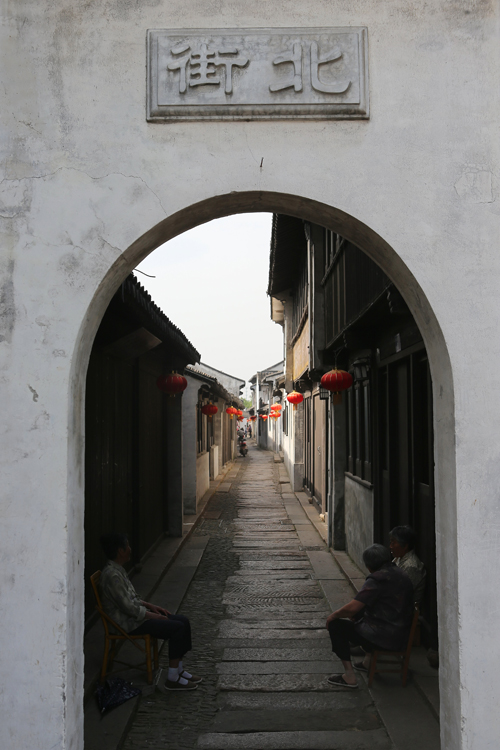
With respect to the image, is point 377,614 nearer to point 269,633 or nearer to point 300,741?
point 300,741

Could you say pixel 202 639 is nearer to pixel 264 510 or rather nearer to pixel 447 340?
pixel 447 340

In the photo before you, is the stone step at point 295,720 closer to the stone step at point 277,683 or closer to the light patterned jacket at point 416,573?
the stone step at point 277,683

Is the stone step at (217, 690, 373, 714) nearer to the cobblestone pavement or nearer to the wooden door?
the cobblestone pavement

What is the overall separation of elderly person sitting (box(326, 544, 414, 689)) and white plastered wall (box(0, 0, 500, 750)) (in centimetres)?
173

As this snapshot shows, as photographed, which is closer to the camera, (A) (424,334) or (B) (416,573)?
(A) (424,334)

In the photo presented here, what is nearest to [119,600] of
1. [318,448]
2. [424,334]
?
[424,334]

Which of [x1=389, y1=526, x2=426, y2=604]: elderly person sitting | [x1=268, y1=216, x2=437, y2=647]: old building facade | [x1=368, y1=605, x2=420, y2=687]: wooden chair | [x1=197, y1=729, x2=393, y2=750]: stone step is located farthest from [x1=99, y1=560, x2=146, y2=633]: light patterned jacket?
[x1=268, y1=216, x2=437, y2=647]: old building facade

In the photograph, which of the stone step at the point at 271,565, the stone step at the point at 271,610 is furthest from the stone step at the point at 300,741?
the stone step at the point at 271,565

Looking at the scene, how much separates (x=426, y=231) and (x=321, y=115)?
3.23 ft

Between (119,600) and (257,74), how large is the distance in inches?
179

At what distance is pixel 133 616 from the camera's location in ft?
18.4

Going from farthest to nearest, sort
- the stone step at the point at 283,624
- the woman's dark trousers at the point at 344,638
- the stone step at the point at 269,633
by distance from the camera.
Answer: the stone step at the point at 283,624 → the stone step at the point at 269,633 → the woman's dark trousers at the point at 344,638

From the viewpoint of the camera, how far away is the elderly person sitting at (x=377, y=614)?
5523 mm

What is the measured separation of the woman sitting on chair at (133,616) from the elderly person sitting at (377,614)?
141 centimetres
